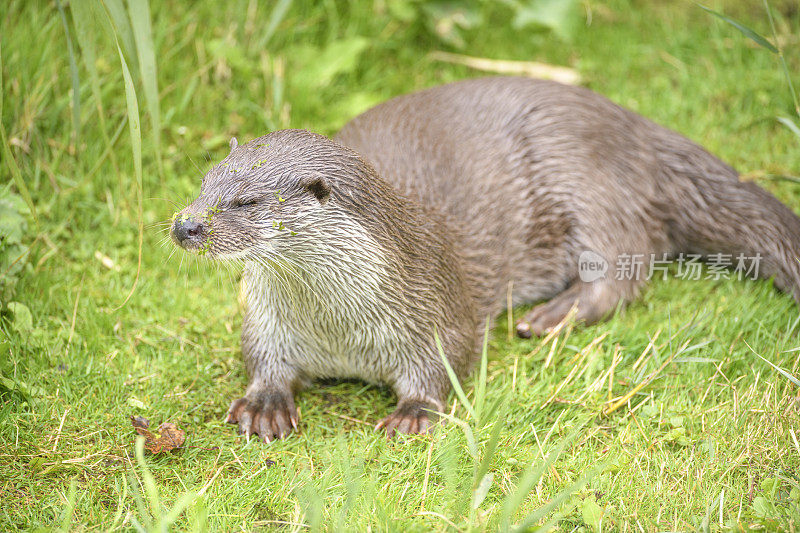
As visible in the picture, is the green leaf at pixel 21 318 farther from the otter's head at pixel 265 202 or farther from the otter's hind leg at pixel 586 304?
the otter's hind leg at pixel 586 304

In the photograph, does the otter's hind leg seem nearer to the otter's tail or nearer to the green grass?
the green grass

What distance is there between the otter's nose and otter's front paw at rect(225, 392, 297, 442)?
0.55 m

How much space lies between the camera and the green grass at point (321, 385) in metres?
1.95

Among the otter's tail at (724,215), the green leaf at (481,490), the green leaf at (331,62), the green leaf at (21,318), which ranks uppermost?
the green leaf at (331,62)

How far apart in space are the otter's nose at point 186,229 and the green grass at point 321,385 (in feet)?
0.81

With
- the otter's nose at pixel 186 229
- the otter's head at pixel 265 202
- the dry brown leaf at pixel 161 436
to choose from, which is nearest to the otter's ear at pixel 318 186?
the otter's head at pixel 265 202

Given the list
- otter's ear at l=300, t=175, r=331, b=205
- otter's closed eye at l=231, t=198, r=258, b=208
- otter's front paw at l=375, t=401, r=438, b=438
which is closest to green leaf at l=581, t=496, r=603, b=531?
otter's front paw at l=375, t=401, r=438, b=438

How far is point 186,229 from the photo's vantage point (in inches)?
76.8

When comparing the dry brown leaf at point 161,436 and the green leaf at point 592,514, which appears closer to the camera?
the green leaf at point 592,514

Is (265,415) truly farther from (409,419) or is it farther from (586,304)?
(586,304)

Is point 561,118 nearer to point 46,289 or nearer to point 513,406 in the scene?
point 513,406

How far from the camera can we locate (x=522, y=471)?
6.89ft

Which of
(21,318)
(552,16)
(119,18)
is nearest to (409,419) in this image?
(21,318)

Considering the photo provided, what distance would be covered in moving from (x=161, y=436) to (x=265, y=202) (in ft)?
2.15
